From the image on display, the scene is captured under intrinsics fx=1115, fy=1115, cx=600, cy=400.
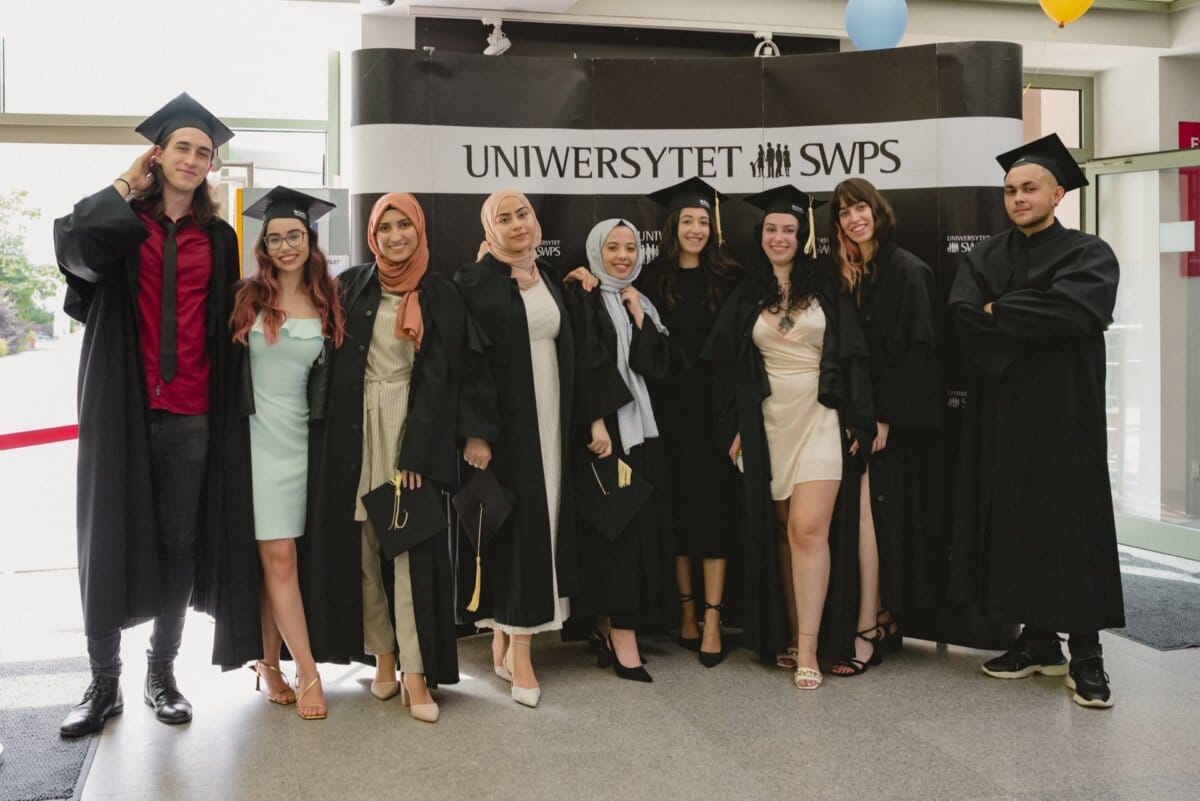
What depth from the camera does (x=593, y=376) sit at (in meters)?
3.97

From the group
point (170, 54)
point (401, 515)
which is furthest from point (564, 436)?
point (170, 54)

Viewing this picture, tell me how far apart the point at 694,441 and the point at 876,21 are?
2363mm

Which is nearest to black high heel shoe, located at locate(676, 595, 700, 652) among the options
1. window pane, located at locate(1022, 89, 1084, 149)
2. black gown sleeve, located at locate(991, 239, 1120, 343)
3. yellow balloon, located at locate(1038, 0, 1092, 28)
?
black gown sleeve, located at locate(991, 239, 1120, 343)

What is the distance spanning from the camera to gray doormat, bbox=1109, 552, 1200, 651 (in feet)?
15.1

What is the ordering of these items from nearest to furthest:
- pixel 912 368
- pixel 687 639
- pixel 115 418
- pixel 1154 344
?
pixel 115 418 < pixel 912 368 < pixel 687 639 < pixel 1154 344

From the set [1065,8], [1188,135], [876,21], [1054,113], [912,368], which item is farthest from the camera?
[1054,113]

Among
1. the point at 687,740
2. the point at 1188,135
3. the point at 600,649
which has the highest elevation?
the point at 1188,135

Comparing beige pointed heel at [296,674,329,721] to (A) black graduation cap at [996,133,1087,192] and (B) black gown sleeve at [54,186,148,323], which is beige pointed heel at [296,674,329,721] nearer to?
(B) black gown sleeve at [54,186,148,323]

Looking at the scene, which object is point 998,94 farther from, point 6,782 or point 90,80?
point 90,80

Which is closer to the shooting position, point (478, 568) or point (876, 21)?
→ point (478, 568)

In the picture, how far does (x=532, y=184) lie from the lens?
14.9 ft

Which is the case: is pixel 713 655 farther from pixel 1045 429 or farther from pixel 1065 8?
pixel 1065 8

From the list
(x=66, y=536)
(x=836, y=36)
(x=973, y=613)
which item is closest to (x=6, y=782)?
(x=973, y=613)

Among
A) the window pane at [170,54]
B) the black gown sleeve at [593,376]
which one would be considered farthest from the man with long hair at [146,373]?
the window pane at [170,54]
